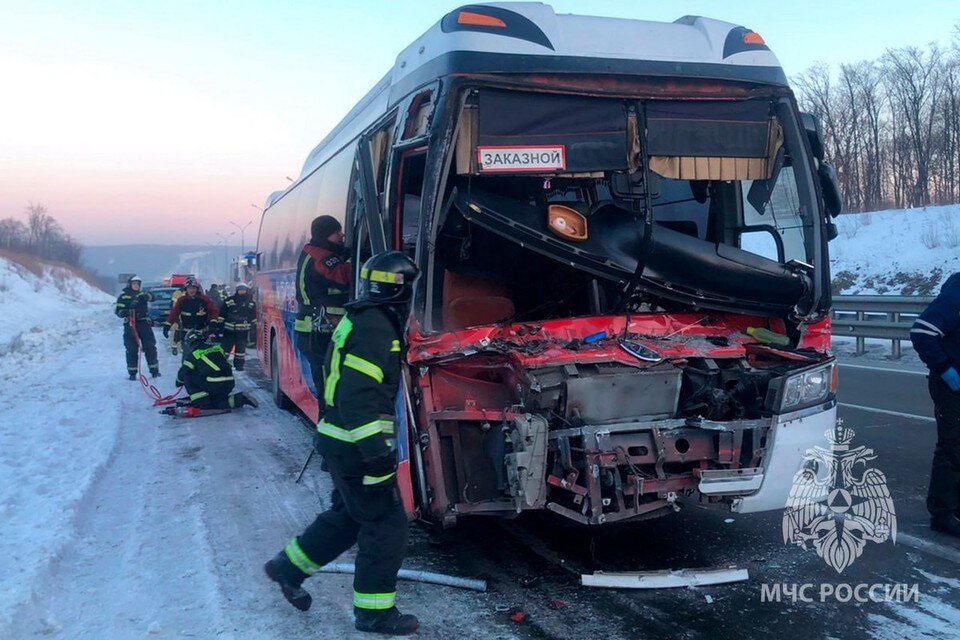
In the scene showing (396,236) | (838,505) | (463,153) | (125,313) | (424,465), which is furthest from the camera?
(125,313)

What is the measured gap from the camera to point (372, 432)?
380 cm

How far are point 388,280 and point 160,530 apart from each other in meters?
2.96

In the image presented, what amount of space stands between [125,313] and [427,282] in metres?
11.9

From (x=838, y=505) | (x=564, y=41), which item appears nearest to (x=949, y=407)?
(x=838, y=505)

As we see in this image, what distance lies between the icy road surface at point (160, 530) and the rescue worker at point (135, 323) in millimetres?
3955

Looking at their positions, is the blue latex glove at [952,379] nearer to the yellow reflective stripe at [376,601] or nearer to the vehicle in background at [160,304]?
the yellow reflective stripe at [376,601]

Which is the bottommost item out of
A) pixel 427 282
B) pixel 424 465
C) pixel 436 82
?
pixel 424 465

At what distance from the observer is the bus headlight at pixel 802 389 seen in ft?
14.6

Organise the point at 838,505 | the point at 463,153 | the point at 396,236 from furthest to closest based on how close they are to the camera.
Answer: the point at 838,505 < the point at 396,236 < the point at 463,153

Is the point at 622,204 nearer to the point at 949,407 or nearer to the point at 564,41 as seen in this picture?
the point at 564,41

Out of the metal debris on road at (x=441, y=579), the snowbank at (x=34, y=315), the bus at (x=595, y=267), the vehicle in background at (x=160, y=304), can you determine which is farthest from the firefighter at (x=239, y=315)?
the vehicle in background at (x=160, y=304)

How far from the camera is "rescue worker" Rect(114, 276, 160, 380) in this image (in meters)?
14.4

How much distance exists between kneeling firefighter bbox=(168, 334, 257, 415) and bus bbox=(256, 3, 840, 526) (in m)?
5.44

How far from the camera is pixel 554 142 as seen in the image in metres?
4.80
